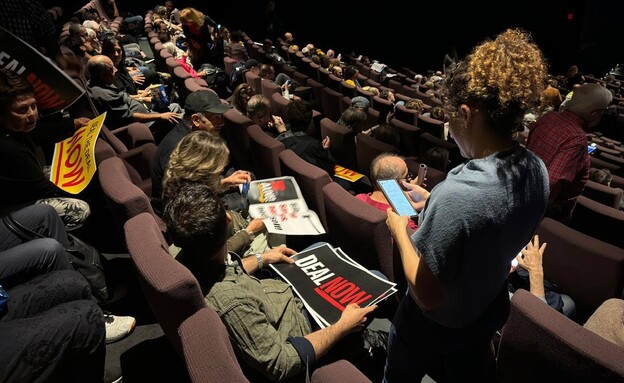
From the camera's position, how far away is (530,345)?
0.92m

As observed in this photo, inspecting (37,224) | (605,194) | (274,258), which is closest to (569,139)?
(605,194)

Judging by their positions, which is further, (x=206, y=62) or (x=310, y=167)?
(x=206, y=62)

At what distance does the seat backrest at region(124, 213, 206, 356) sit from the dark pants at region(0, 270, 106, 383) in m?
0.25

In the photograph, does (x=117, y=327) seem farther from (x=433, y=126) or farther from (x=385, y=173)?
(x=433, y=126)

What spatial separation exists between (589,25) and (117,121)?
42.0ft

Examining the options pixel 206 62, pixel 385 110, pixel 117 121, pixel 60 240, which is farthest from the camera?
pixel 206 62

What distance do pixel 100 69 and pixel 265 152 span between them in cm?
149

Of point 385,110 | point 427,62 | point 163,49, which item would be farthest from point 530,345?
point 427,62

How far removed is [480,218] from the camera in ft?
2.24

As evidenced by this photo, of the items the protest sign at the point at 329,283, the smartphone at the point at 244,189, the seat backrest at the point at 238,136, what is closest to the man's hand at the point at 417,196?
the protest sign at the point at 329,283

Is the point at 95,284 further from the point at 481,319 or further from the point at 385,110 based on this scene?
the point at 385,110

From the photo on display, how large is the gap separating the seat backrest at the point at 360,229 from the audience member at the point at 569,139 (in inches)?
33.0

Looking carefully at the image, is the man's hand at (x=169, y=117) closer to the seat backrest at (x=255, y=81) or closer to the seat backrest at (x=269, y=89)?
the seat backrest at (x=269, y=89)

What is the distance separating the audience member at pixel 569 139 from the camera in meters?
1.63
